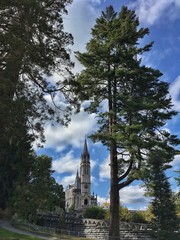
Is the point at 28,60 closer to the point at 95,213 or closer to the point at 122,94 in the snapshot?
the point at 122,94

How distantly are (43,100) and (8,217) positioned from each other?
26.5 m

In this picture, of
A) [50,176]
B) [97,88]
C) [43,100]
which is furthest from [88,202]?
[43,100]

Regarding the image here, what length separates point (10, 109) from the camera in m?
13.1

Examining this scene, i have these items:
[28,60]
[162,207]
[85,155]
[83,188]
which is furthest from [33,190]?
[85,155]

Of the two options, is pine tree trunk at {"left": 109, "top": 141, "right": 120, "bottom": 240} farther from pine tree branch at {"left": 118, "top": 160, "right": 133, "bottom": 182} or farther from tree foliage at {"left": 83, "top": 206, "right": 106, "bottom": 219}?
tree foliage at {"left": 83, "top": 206, "right": 106, "bottom": 219}

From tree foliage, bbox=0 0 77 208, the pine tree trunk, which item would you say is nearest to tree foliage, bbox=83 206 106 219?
the pine tree trunk

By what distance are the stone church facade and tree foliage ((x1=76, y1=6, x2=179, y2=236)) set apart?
4381 inches

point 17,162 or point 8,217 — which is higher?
point 17,162

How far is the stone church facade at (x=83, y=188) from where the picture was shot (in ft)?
433

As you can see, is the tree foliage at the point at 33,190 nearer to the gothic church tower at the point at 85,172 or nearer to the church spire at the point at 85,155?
the gothic church tower at the point at 85,172

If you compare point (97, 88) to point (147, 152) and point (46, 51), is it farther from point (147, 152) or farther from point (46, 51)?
point (46, 51)

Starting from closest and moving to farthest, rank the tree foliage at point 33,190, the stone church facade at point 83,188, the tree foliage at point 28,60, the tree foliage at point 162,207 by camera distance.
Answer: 1. the tree foliage at point 28,60
2. the tree foliage at point 162,207
3. the tree foliage at point 33,190
4. the stone church facade at point 83,188

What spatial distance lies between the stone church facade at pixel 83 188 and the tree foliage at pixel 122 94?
111 m

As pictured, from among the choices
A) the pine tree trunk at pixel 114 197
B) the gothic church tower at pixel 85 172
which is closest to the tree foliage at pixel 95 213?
the pine tree trunk at pixel 114 197
